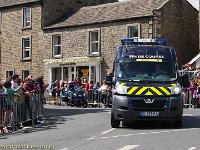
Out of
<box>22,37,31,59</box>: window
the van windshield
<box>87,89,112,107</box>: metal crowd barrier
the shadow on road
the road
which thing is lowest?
the road

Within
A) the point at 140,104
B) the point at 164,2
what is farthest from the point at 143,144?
the point at 164,2

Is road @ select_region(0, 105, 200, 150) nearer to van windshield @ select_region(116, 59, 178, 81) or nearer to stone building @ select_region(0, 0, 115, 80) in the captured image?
van windshield @ select_region(116, 59, 178, 81)

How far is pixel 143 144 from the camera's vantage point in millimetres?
10859

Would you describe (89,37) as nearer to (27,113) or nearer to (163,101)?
(27,113)

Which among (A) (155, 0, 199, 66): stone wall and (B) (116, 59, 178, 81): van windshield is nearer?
(B) (116, 59, 178, 81): van windshield

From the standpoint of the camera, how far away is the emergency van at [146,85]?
536 inches

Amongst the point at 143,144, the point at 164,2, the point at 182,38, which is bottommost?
the point at 143,144

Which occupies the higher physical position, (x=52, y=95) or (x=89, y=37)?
(x=89, y=37)

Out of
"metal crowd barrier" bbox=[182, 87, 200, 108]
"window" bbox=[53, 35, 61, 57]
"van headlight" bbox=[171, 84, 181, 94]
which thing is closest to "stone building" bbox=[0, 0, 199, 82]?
"window" bbox=[53, 35, 61, 57]

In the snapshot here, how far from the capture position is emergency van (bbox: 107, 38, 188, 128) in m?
13.6

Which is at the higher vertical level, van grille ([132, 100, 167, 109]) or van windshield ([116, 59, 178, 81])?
van windshield ([116, 59, 178, 81])

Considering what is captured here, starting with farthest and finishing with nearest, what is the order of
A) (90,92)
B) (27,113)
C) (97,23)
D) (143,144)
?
(97,23) → (90,92) → (27,113) → (143,144)

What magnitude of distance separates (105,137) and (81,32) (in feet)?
78.3

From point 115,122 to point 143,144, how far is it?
144 inches
